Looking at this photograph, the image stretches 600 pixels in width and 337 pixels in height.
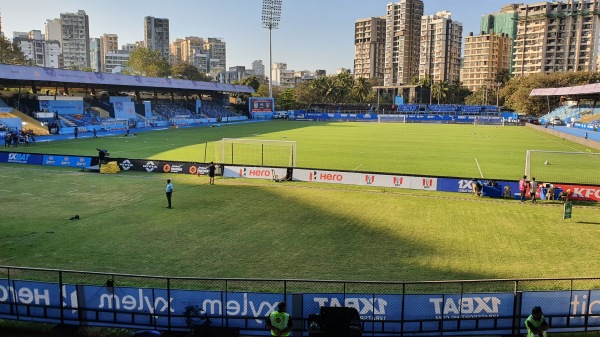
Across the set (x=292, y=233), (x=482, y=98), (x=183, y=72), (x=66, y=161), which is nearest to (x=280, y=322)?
(x=292, y=233)

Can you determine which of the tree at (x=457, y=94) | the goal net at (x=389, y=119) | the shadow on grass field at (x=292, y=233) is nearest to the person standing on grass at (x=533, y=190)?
the shadow on grass field at (x=292, y=233)

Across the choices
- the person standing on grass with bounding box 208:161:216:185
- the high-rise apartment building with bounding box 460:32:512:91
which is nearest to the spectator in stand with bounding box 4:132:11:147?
the person standing on grass with bounding box 208:161:216:185

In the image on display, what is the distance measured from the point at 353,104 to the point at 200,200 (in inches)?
4739

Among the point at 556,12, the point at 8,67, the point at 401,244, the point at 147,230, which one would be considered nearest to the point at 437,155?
the point at 401,244

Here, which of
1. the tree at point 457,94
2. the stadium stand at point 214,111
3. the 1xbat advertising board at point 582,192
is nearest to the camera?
the 1xbat advertising board at point 582,192

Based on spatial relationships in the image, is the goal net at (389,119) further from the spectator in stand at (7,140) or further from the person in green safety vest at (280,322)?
the person in green safety vest at (280,322)

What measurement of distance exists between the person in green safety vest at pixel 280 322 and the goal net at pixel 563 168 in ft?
79.2

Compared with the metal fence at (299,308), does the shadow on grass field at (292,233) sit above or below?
below

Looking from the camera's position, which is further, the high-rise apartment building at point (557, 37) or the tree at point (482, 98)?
the high-rise apartment building at point (557, 37)

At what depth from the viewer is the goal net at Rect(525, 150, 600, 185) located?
32312 millimetres

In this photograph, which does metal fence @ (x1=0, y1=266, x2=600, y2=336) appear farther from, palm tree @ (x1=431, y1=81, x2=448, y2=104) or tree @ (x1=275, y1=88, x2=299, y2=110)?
palm tree @ (x1=431, y1=81, x2=448, y2=104)

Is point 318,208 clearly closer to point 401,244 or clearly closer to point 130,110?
point 401,244

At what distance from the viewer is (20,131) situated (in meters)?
53.9

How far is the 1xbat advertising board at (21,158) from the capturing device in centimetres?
3766
